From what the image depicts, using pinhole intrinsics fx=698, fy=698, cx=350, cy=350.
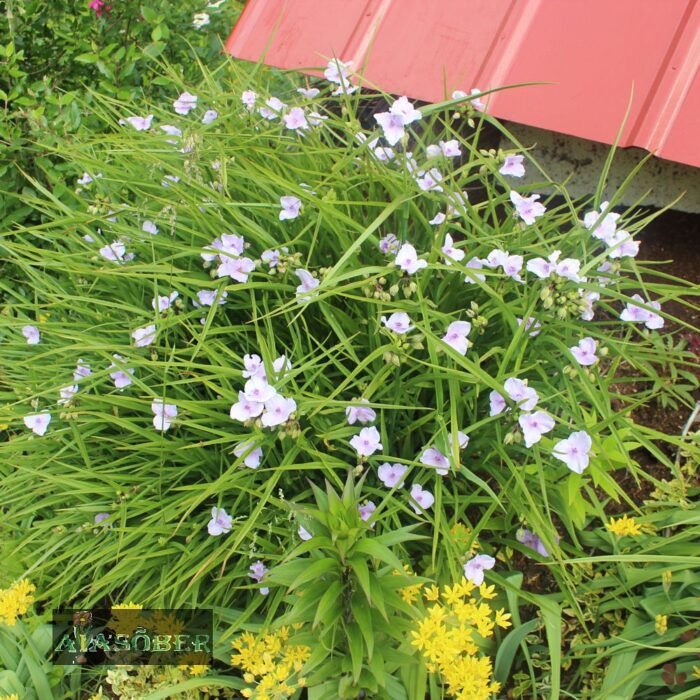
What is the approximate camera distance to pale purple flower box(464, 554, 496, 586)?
1.62 metres

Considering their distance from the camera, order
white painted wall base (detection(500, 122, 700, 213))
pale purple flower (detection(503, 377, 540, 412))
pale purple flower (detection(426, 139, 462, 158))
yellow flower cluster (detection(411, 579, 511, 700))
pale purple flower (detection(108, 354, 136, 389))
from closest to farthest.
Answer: yellow flower cluster (detection(411, 579, 511, 700)) < pale purple flower (detection(503, 377, 540, 412)) < pale purple flower (detection(108, 354, 136, 389)) < pale purple flower (detection(426, 139, 462, 158)) < white painted wall base (detection(500, 122, 700, 213))

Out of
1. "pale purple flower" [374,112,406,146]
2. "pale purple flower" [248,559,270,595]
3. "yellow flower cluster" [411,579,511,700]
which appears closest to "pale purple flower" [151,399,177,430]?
"pale purple flower" [248,559,270,595]

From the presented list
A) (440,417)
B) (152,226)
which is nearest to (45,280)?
(152,226)

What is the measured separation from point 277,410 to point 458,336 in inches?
18.0

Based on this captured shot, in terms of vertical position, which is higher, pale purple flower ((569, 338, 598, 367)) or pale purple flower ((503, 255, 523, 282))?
pale purple flower ((503, 255, 523, 282))

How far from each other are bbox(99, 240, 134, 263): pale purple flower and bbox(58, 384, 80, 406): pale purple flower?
38 cm

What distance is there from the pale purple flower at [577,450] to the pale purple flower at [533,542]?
0.94ft

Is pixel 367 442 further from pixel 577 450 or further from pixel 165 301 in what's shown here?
pixel 165 301

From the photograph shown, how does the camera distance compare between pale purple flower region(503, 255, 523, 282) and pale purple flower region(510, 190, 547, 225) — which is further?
pale purple flower region(510, 190, 547, 225)

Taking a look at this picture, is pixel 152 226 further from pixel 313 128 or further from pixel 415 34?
pixel 415 34

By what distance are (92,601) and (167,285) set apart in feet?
2.79

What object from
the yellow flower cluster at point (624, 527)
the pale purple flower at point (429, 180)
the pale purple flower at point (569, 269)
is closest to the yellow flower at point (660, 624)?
the yellow flower cluster at point (624, 527)

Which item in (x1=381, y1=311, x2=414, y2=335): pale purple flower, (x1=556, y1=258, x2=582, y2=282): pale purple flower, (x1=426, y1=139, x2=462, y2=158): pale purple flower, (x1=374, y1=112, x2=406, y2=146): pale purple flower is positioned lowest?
(x1=381, y1=311, x2=414, y2=335): pale purple flower

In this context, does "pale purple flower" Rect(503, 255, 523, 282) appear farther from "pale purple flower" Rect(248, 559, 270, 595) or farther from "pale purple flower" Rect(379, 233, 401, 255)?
"pale purple flower" Rect(248, 559, 270, 595)
